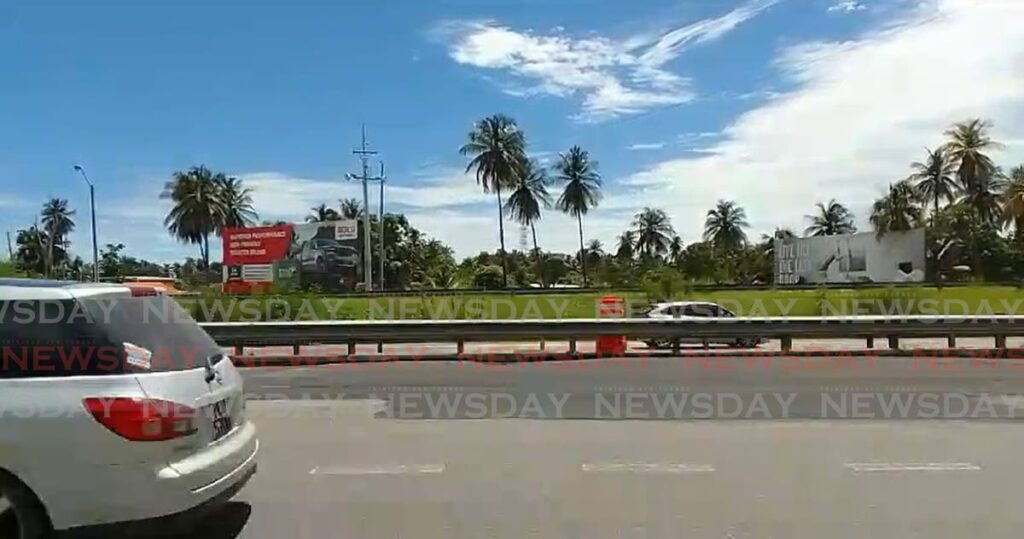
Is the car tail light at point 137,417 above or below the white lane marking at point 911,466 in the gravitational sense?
above

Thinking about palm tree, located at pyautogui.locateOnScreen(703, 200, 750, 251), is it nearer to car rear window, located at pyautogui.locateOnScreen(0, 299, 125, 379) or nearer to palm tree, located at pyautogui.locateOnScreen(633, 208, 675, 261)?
palm tree, located at pyautogui.locateOnScreen(633, 208, 675, 261)

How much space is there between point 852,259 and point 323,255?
141 feet

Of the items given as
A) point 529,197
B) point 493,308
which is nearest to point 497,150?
point 529,197

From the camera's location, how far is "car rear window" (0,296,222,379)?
4328 mm

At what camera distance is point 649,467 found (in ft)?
22.7

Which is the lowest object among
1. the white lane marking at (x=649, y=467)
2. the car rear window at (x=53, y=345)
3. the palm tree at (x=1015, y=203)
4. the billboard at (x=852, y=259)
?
the white lane marking at (x=649, y=467)

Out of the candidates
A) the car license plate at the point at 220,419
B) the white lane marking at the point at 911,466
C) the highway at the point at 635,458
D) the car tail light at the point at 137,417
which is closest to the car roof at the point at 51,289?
the car tail light at the point at 137,417

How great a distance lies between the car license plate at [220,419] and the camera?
4.74 metres

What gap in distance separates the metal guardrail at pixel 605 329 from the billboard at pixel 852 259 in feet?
171

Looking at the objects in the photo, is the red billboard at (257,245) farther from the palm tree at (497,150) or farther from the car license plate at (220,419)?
the car license plate at (220,419)

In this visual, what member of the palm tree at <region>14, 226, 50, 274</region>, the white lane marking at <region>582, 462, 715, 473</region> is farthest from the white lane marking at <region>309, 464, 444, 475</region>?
the palm tree at <region>14, 226, 50, 274</region>

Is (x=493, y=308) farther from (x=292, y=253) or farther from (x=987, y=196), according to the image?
(x=987, y=196)

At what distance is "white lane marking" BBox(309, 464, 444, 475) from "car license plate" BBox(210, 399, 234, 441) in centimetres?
193

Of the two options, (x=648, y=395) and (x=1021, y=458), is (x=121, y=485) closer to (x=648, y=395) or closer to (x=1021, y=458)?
(x=1021, y=458)
